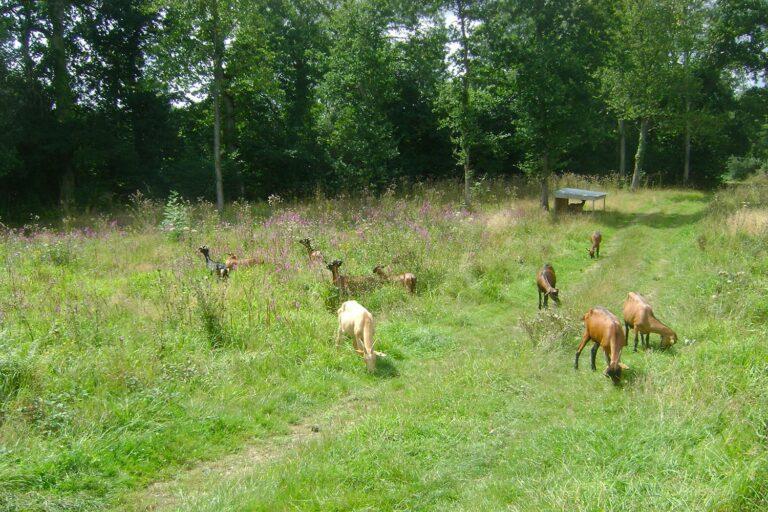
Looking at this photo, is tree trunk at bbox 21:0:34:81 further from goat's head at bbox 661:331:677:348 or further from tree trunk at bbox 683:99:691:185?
tree trunk at bbox 683:99:691:185

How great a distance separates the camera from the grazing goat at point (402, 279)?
10.1 metres

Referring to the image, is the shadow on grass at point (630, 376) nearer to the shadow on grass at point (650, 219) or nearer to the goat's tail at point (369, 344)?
the goat's tail at point (369, 344)

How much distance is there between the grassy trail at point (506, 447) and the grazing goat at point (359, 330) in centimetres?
47

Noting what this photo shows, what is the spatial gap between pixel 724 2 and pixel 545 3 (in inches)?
565

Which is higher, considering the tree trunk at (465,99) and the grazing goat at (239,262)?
the tree trunk at (465,99)

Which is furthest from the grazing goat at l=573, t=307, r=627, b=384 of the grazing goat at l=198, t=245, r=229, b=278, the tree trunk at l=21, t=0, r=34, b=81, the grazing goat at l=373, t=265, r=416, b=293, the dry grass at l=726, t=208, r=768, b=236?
the tree trunk at l=21, t=0, r=34, b=81

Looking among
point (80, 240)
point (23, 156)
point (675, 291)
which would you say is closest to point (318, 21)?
point (23, 156)

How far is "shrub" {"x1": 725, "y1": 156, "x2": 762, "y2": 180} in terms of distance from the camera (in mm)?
43000

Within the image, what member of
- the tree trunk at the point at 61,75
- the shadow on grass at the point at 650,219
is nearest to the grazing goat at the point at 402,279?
the shadow on grass at the point at 650,219

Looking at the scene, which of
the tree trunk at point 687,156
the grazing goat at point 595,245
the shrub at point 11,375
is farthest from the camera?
the tree trunk at point 687,156

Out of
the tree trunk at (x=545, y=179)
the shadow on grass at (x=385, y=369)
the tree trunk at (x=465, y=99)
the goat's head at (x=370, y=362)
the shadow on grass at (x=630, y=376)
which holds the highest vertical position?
the tree trunk at (x=465, y=99)

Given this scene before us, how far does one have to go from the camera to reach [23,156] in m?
20.6

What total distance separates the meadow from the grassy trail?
21 millimetres

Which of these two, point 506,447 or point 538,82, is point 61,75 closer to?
point 538,82
